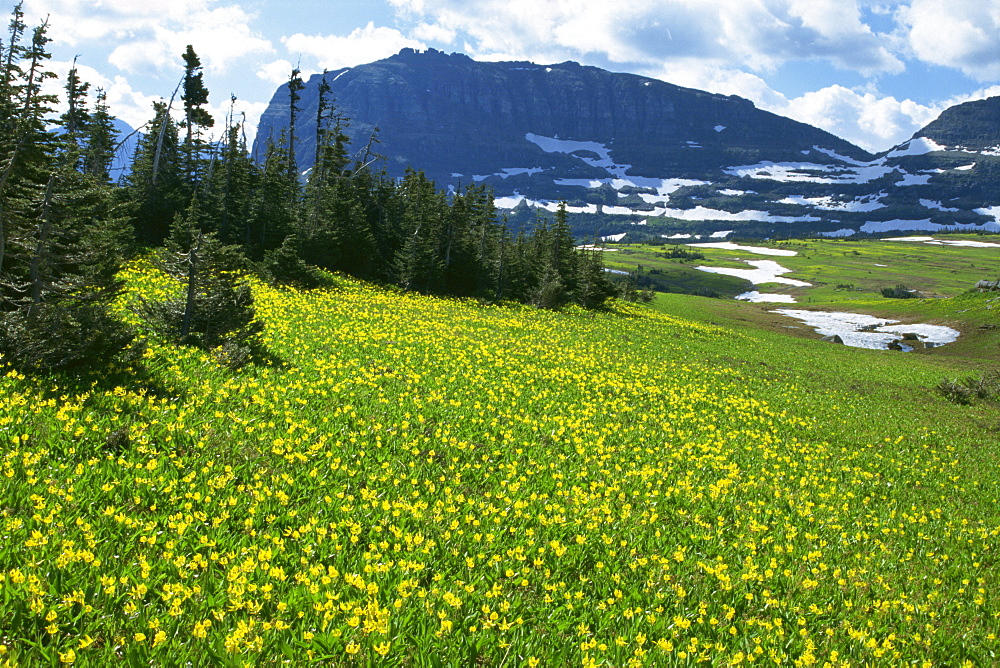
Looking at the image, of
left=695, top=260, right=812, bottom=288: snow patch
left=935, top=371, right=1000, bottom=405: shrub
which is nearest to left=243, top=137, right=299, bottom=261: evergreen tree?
left=935, top=371, right=1000, bottom=405: shrub

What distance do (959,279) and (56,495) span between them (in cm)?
20785

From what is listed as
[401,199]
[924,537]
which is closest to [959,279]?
[401,199]

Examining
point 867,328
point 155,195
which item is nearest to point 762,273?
point 867,328

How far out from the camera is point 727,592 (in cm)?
616

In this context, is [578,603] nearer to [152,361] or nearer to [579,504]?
[579,504]

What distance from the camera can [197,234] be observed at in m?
13.6

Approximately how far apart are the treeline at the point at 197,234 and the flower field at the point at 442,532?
139cm

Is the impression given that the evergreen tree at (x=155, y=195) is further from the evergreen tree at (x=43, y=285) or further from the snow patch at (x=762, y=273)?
the snow patch at (x=762, y=273)

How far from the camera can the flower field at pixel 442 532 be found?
441 cm

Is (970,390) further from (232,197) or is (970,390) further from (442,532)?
(232,197)

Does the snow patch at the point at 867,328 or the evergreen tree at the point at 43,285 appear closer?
the evergreen tree at the point at 43,285

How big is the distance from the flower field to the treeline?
4.57 ft

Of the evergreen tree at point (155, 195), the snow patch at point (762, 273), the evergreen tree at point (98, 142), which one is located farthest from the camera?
the snow patch at point (762, 273)

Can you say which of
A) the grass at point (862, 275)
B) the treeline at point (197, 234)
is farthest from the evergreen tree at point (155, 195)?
the grass at point (862, 275)
